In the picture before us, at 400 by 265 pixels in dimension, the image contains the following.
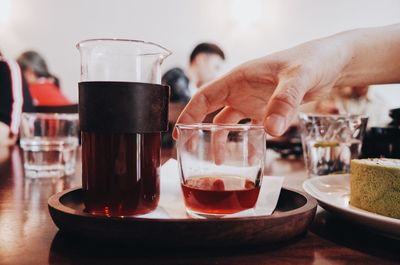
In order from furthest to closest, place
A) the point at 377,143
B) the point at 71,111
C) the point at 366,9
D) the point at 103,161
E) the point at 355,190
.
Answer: the point at 366,9, the point at 71,111, the point at 377,143, the point at 355,190, the point at 103,161

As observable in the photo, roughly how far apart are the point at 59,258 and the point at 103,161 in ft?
0.48

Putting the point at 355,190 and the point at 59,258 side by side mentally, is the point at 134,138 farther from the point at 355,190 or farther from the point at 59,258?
the point at 355,190

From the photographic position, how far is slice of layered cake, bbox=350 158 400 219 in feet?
1.88

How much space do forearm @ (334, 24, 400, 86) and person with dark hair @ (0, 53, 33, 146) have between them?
5.13 ft

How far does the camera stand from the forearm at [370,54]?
909mm

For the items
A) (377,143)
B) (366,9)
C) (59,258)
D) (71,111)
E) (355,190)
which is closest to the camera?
(59,258)

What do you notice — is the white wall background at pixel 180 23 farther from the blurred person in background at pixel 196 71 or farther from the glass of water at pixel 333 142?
the glass of water at pixel 333 142

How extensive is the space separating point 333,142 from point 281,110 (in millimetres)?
667

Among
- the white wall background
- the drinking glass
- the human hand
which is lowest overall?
the drinking glass

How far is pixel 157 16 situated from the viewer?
4.09 m

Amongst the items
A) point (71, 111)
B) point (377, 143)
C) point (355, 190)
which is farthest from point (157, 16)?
point (355, 190)

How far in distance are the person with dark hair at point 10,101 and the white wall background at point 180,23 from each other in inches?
84.6

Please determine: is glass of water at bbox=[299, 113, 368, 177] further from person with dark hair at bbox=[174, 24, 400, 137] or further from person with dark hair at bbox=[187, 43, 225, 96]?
person with dark hair at bbox=[187, 43, 225, 96]

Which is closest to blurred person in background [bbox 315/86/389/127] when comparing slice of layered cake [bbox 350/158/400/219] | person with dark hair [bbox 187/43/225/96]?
person with dark hair [bbox 187/43/225/96]
